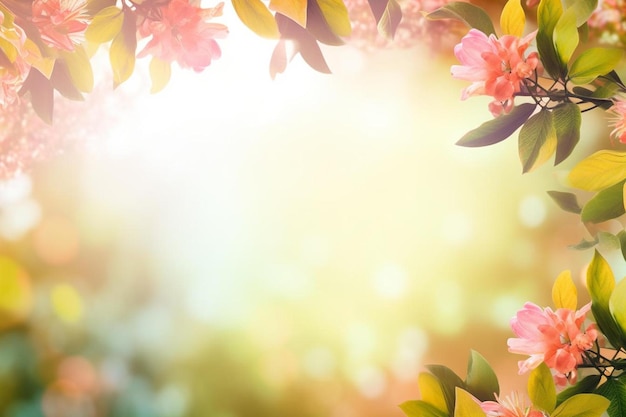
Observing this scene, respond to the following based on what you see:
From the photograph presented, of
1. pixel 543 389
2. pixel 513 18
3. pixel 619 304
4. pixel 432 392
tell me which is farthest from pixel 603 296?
pixel 513 18

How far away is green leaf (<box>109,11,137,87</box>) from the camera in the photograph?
68 centimetres

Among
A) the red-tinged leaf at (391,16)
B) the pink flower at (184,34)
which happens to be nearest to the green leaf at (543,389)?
the red-tinged leaf at (391,16)

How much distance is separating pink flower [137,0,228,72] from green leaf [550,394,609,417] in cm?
61

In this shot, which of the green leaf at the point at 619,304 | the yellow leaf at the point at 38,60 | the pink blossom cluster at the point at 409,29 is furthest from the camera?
the pink blossom cluster at the point at 409,29

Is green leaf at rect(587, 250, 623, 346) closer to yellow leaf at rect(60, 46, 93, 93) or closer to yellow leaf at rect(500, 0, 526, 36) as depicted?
yellow leaf at rect(500, 0, 526, 36)

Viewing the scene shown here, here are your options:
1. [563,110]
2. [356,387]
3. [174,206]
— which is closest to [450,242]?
[356,387]

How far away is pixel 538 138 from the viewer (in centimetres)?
62

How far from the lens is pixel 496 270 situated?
1.02m

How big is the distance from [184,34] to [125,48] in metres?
0.08

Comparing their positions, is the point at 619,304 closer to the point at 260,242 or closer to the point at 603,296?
the point at 603,296

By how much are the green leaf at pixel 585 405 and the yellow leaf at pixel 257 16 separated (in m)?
0.55

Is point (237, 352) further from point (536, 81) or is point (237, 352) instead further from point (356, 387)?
point (536, 81)

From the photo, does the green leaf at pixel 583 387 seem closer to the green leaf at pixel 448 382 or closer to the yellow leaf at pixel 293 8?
the green leaf at pixel 448 382

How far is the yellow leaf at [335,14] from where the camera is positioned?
0.65m
